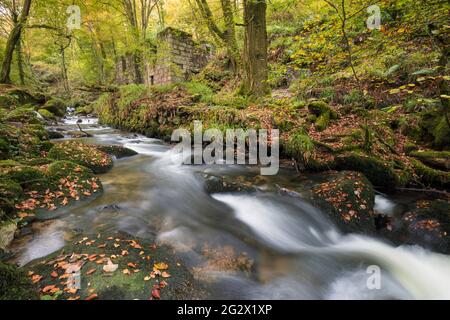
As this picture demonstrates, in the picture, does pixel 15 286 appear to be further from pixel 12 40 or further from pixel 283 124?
pixel 12 40

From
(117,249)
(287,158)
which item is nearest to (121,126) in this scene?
(287,158)

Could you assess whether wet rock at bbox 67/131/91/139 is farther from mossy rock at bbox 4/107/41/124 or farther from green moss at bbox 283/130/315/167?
green moss at bbox 283/130/315/167

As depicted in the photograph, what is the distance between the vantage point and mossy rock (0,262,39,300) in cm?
210

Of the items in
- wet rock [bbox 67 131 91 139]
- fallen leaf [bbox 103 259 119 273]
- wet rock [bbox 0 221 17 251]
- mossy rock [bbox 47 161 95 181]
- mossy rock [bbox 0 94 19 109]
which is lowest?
fallen leaf [bbox 103 259 119 273]

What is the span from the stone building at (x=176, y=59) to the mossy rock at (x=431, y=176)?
1310cm

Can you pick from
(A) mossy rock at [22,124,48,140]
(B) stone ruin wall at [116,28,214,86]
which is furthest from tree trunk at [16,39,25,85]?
(A) mossy rock at [22,124,48,140]

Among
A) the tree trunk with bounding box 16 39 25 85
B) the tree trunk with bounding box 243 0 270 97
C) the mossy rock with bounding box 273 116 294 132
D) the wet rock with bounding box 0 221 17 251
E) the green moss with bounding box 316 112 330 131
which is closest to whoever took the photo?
the wet rock with bounding box 0 221 17 251

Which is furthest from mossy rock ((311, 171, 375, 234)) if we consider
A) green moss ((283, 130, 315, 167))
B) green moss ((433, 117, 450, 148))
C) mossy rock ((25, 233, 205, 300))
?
mossy rock ((25, 233, 205, 300))

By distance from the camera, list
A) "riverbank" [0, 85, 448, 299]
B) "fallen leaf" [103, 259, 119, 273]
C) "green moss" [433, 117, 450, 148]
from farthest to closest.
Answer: "green moss" [433, 117, 450, 148]
"riverbank" [0, 85, 448, 299]
"fallen leaf" [103, 259, 119, 273]

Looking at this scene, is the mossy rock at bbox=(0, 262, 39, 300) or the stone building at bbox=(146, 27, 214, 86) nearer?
the mossy rock at bbox=(0, 262, 39, 300)

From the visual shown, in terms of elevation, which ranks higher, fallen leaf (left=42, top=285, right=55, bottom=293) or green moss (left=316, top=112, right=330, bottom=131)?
green moss (left=316, top=112, right=330, bottom=131)

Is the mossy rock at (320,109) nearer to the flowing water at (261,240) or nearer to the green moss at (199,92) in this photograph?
the flowing water at (261,240)

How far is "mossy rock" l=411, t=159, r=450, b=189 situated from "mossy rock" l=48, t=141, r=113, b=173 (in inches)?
267
